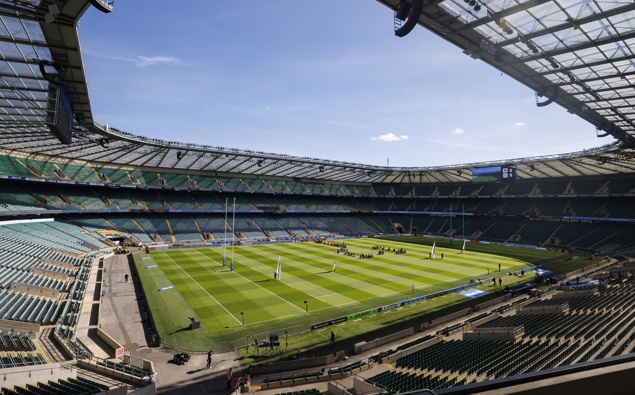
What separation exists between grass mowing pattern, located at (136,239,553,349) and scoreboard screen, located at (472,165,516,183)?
1426 cm

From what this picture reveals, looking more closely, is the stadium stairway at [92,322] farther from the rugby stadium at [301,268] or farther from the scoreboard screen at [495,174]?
the scoreboard screen at [495,174]

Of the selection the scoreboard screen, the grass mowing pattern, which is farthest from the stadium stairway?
the scoreboard screen

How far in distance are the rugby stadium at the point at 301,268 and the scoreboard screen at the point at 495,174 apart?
1.27ft

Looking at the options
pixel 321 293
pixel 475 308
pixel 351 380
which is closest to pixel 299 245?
pixel 321 293

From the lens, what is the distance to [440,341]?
22.7 meters

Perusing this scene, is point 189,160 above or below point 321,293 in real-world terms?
above

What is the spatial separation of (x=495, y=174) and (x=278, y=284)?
54.5 m

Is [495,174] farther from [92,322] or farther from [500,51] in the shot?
[92,322]

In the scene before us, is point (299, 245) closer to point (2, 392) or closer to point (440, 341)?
point (440, 341)

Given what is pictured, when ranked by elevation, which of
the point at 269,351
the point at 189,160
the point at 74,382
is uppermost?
the point at 189,160

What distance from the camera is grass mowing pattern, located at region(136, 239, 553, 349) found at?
26016 mm

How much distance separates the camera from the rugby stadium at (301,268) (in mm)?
16125

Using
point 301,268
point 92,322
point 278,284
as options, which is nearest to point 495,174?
point 301,268

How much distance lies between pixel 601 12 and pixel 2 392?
28.7 meters
